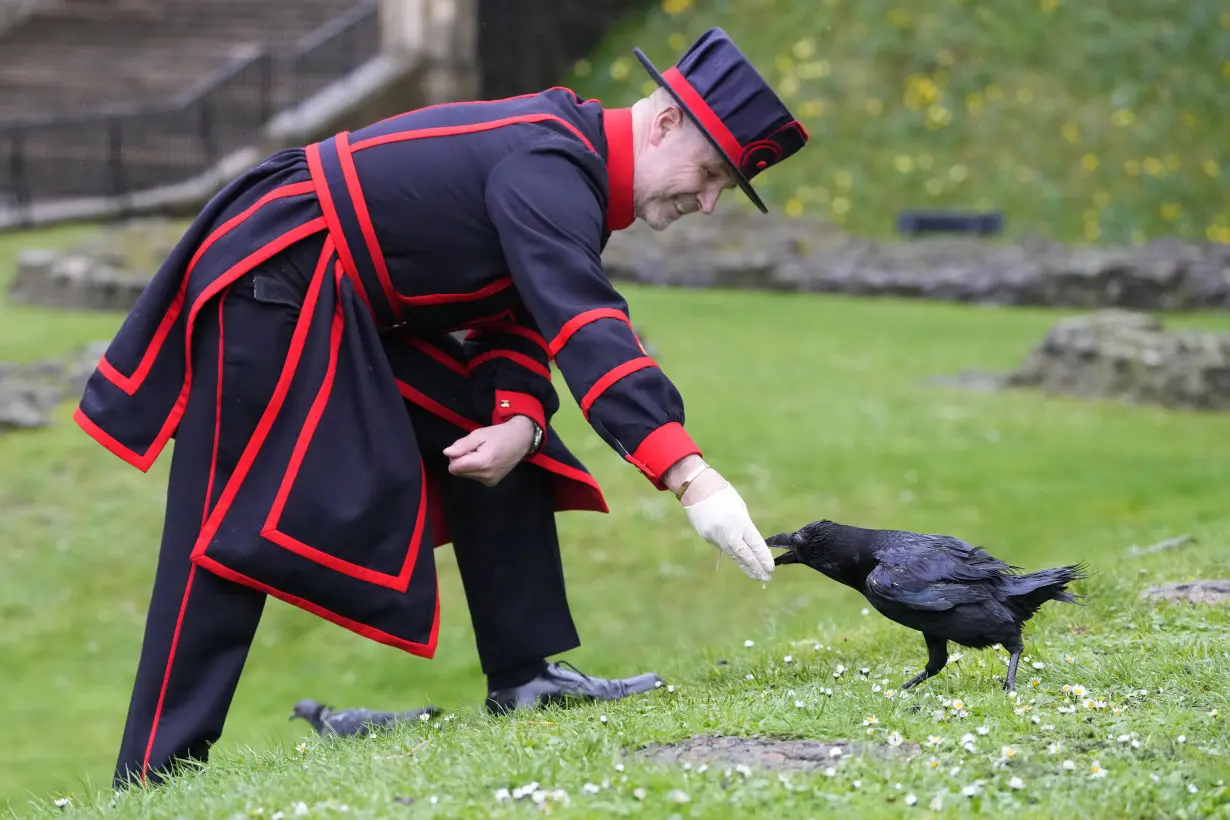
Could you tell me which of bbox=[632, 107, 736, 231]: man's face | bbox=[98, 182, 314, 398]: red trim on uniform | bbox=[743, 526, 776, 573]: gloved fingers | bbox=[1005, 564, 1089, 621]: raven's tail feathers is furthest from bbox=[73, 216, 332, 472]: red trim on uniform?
bbox=[1005, 564, 1089, 621]: raven's tail feathers

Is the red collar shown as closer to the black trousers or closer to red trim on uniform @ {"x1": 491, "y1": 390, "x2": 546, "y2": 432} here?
red trim on uniform @ {"x1": 491, "y1": 390, "x2": 546, "y2": 432}

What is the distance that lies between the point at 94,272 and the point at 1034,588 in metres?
11.8

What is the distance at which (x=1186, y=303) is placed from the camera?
1580 centimetres

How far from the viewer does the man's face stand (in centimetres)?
430

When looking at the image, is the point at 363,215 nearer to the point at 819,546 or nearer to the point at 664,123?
the point at 664,123

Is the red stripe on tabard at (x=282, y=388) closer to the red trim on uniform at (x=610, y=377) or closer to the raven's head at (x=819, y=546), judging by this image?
the red trim on uniform at (x=610, y=377)

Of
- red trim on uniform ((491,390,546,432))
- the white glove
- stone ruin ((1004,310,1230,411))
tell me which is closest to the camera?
the white glove

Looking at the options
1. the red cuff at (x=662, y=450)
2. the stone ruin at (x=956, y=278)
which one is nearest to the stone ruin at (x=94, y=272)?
the stone ruin at (x=956, y=278)

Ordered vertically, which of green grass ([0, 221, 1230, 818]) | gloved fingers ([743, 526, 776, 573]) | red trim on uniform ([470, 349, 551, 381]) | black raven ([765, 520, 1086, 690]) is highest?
red trim on uniform ([470, 349, 551, 381])

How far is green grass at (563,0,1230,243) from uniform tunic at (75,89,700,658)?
1453 centimetres

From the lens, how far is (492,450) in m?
4.41

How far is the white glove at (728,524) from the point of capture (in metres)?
3.82

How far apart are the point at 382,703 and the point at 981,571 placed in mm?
3434

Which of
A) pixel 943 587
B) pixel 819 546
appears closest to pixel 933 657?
pixel 943 587
